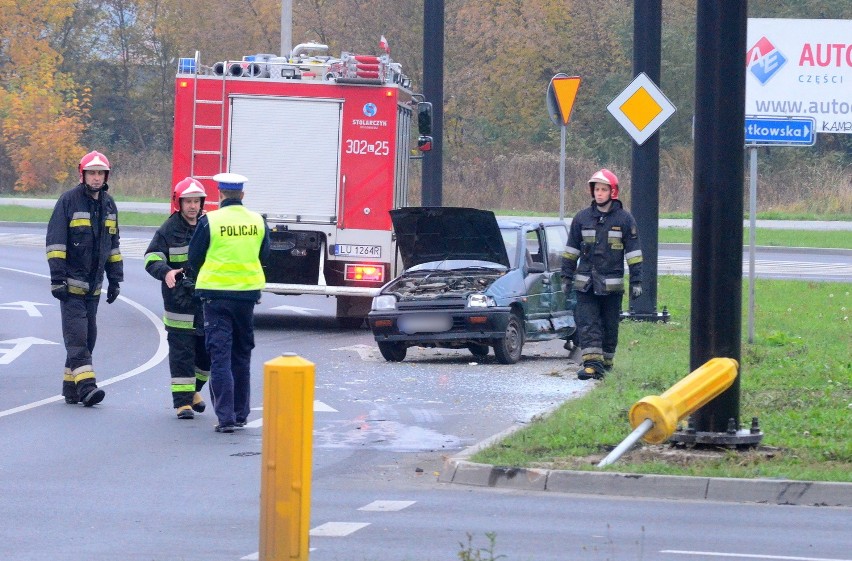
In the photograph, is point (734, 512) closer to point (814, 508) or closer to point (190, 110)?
point (814, 508)

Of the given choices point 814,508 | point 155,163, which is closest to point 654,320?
point 814,508

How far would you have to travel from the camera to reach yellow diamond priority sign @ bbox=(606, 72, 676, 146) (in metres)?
16.7

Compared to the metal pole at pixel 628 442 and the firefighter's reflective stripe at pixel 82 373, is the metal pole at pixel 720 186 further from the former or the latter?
the firefighter's reflective stripe at pixel 82 373

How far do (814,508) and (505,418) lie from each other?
365 cm

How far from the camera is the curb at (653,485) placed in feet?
26.7

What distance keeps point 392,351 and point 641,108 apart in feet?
14.3

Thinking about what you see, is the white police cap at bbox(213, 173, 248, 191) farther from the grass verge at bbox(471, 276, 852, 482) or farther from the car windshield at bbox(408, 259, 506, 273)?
the car windshield at bbox(408, 259, 506, 273)

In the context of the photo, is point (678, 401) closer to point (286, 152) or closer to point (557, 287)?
point (557, 287)

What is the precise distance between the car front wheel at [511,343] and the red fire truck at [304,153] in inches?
122

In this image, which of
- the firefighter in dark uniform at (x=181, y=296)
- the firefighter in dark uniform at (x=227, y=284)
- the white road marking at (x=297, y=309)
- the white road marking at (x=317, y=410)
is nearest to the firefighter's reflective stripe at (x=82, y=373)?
the firefighter in dark uniform at (x=181, y=296)

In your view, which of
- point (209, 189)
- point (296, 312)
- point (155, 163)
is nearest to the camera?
point (209, 189)

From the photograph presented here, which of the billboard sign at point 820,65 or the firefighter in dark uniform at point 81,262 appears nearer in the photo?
the firefighter in dark uniform at point 81,262

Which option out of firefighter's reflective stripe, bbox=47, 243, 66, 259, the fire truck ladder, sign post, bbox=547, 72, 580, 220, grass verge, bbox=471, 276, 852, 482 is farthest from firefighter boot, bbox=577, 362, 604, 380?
the fire truck ladder

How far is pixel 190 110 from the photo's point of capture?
1786 cm
